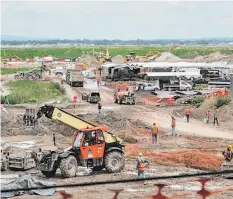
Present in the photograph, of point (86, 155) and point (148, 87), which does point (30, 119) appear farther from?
point (148, 87)

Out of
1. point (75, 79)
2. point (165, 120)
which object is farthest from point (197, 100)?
point (75, 79)

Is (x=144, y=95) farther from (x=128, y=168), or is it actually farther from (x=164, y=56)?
(x=164, y=56)

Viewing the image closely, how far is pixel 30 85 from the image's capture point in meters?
59.8

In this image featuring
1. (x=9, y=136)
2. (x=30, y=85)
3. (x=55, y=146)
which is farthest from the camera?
(x=30, y=85)

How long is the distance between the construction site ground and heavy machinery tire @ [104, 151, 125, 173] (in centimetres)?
23

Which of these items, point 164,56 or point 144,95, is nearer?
point 144,95

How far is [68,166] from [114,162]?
1.83 metres

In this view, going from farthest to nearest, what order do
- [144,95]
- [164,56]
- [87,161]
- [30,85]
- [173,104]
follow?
1. [164,56]
2. [30,85]
3. [144,95]
4. [173,104]
5. [87,161]

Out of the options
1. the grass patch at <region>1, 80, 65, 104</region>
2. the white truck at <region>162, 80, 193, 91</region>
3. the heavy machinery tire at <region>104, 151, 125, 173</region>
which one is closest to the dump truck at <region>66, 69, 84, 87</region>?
the grass patch at <region>1, 80, 65, 104</region>

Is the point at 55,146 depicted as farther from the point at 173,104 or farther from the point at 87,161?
the point at 173,104

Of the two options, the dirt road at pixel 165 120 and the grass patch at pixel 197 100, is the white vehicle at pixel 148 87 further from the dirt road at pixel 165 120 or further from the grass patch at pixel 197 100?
the grass patch at pixel 197 100

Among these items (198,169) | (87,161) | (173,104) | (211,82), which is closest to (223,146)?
(198,169)

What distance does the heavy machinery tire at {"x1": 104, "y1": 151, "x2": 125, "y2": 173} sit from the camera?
19.6 meters

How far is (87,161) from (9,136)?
11414 millimetres
